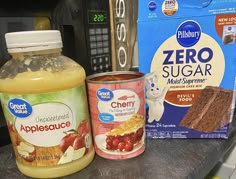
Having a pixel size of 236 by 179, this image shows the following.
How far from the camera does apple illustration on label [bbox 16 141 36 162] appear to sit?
16.0 inches

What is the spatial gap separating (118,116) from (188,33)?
0.22 m

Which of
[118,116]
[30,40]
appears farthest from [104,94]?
[30,40]

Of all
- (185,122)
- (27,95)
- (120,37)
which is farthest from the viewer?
(120,37)

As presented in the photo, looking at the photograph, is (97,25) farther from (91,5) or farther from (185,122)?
(185,122)

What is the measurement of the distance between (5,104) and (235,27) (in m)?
0.44

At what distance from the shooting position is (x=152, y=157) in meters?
0.47

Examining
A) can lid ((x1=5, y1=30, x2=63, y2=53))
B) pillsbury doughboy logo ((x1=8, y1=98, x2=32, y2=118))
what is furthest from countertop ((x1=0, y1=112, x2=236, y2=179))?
can lid ((x1=5, y1=30, x2=63, y2=53))

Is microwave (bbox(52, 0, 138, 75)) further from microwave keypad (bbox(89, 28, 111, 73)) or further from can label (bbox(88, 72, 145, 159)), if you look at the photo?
can label (bbox(88, 72, 145, 159))

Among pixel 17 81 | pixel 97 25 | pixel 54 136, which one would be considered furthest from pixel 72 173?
pixel 97 25

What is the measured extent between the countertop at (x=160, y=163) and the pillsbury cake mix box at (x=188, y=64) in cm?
3

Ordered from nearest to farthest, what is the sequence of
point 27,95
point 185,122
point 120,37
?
1. point 27,95
2. point 185,122
3. point 120,37

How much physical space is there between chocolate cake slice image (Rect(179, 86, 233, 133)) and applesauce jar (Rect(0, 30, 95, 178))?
0.23 metres

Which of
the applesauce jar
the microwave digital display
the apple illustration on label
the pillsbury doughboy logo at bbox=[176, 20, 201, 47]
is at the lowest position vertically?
the apple illustration on label

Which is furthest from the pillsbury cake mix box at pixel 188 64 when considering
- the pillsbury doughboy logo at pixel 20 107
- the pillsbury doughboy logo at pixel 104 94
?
the pillsbury doughboy logo at pixel 20 107
